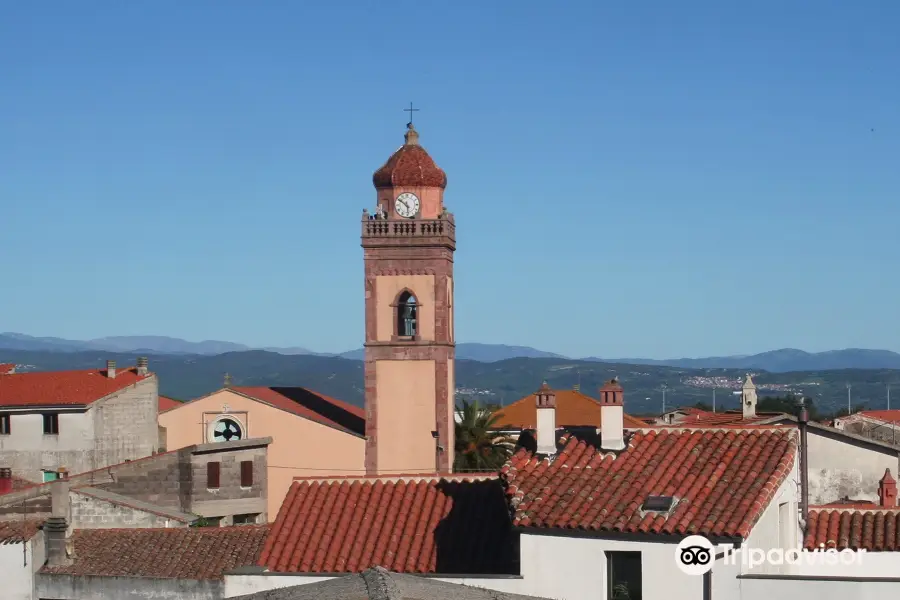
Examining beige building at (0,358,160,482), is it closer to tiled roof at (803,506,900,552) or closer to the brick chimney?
the brick chimney

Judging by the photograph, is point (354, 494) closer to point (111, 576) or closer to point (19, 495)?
point (111, 576)

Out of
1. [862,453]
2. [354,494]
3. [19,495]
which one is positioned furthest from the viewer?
[19,495]

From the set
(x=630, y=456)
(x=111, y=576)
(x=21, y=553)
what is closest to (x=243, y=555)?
(x=111, y=576)

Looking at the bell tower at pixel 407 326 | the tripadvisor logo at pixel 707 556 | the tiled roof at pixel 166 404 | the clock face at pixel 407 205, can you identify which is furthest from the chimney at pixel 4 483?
the tripadvisor logo at pixel 707 556

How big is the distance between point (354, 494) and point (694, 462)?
6.56 metres

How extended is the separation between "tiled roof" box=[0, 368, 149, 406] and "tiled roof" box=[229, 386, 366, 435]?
5.31 meters

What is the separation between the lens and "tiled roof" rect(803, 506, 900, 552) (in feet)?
91.9

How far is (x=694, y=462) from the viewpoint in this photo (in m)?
25.8

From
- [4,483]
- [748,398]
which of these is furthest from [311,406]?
[4,483]

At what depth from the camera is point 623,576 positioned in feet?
79.8

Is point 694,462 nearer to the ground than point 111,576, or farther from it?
farther from it

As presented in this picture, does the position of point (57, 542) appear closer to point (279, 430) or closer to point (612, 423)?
point (612, 423)

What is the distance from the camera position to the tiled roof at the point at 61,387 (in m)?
67.8

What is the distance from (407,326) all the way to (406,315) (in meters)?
0.44
